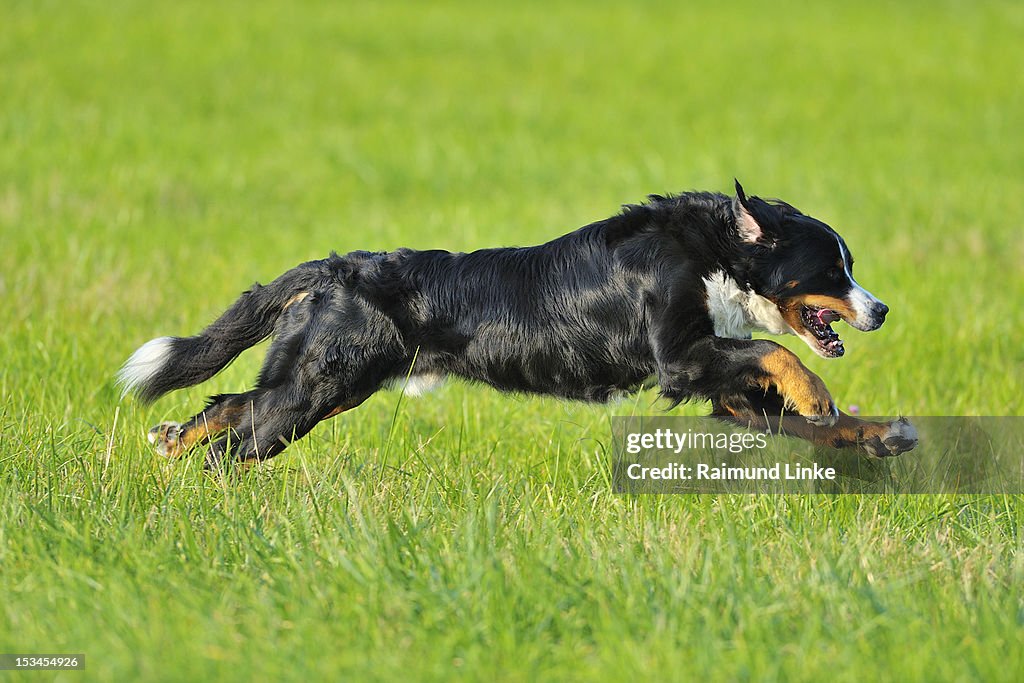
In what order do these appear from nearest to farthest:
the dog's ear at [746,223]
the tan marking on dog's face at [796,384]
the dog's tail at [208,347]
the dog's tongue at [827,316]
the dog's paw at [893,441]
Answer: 1. the tan marking on dog's face at [796,384]
2. the dog's paw at [893,441]
3. the dog's ear at [746,223]
4. the dog's tongue at [827,316]
5. the dog's tail at [208,347]

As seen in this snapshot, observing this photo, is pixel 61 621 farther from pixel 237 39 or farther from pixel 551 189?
pixel 237 39

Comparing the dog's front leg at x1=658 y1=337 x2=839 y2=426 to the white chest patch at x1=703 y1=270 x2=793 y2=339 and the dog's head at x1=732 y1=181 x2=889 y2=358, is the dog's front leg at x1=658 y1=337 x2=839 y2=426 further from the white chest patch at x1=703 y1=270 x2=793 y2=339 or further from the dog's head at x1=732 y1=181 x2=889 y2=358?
the dog's head at x1=732 y1=181 x2=889 y2=358

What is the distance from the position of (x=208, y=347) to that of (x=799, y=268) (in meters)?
2.33

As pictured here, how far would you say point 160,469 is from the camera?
14.3ft

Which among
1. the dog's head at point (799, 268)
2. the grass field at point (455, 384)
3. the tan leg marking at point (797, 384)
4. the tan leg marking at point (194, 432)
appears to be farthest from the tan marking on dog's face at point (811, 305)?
the tan leg marking at point (194, 432)

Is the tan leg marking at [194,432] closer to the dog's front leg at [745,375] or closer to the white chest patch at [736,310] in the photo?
the dog's front leg at [745,375]

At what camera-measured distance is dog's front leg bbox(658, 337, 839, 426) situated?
4.12m

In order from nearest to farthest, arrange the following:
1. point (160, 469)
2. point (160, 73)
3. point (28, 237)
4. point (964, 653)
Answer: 1. point (964, 653)
2. point (160, 469)
3. point (28, 237)
4. point (160, 73)

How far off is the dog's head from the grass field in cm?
74

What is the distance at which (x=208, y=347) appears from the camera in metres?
4.81

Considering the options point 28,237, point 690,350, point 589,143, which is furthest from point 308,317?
point 589,143

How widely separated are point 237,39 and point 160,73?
221 centimetres

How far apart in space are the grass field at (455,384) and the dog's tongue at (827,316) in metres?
0.72

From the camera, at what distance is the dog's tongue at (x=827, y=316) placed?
15.0 ft
